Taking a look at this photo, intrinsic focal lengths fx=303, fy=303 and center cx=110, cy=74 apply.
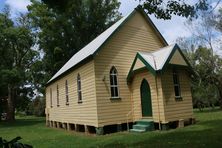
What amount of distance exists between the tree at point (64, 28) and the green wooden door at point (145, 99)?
27875 mm

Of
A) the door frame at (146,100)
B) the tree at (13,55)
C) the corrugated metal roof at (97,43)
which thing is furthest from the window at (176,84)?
the tree at (13,55)

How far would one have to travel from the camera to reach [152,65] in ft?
57.0

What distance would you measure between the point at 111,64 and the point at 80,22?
3016 centimetres

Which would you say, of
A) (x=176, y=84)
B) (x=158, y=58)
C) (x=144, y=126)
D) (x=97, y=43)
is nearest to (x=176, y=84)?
(x=176, y=84)

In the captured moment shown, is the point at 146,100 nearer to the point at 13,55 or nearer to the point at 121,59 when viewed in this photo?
the point at 121,59

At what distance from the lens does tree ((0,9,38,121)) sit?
38022mm

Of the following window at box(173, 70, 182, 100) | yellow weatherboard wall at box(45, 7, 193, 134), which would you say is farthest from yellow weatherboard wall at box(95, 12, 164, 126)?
window at box(173, 70, 182, 100)

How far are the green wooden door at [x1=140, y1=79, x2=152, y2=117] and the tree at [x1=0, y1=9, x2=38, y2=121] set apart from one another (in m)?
23.4

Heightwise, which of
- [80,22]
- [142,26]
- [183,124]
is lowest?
[183,124]

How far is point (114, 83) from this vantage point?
1892 cm

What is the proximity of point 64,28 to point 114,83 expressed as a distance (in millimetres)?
29715

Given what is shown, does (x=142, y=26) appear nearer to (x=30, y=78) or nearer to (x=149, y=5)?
(x=149, y=5)

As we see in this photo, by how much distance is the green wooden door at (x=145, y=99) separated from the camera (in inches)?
710

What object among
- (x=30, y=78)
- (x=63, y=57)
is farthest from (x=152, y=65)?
(x=30, y=78)
